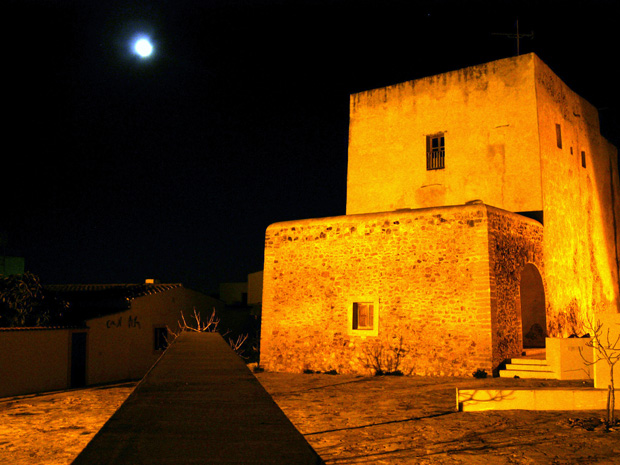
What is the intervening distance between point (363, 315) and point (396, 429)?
619 cm

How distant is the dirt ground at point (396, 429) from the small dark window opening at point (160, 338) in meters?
11.0

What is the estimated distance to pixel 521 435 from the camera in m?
6.98

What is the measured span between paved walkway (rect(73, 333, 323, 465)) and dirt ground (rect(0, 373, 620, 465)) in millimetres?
3589

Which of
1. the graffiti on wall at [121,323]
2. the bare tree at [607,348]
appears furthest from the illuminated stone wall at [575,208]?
the graffiti on wall at [121,323]

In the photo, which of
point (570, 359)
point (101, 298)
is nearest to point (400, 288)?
point (570, 359)

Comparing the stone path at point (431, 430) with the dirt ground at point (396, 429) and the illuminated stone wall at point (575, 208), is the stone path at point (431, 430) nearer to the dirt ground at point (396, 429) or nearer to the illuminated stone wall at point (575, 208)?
the dirt ground at point (396, 429)

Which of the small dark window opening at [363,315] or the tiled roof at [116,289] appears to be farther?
the tiled roof at [116,289]

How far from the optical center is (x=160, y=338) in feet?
74.9

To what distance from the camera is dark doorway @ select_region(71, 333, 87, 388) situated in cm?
1825

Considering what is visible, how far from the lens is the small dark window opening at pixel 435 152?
16.3 meters

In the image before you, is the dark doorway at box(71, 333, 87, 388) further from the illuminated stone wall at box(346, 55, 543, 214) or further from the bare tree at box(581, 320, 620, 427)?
the bare tree at box(581, 320, 620, 427)

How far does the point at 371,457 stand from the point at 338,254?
26.9 feet

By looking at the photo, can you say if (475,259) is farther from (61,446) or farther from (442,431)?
(61,446)

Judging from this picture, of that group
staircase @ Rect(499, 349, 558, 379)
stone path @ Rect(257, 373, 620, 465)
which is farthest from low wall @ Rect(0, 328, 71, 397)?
staircase @ Rect(499, 349, 558, 379)
